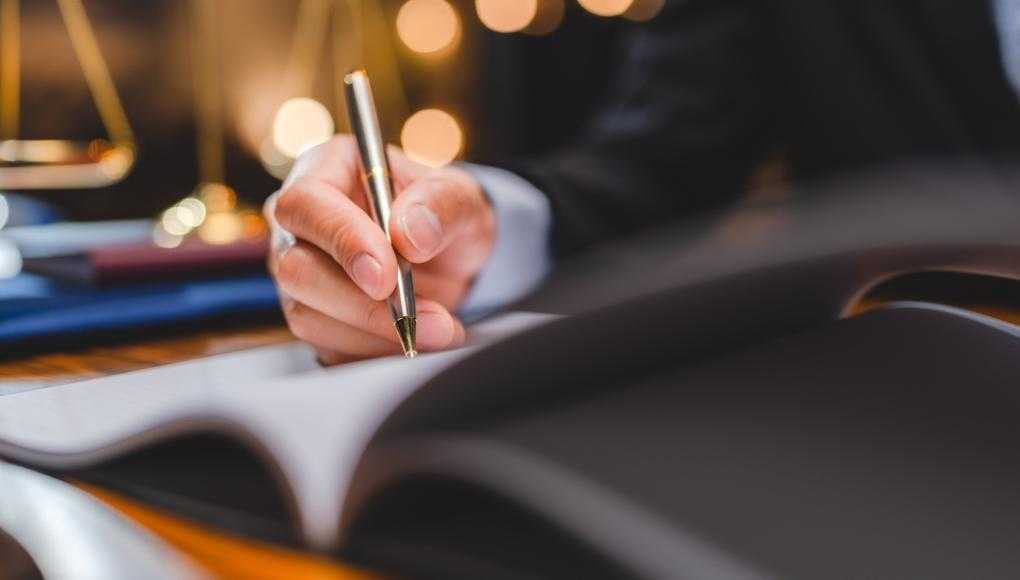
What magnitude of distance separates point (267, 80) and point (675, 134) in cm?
101

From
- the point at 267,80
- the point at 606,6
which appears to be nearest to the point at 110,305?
the point at 606,6

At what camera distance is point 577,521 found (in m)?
0.18

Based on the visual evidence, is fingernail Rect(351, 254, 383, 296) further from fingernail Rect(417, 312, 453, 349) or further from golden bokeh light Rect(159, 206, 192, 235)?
golden bokeh light Rect(159, 206, 192, 235)

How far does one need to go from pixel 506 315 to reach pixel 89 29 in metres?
1.18

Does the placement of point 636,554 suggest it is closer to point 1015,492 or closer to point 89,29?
point 1015,492

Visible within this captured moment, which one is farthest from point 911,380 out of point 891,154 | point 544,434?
point 891,154

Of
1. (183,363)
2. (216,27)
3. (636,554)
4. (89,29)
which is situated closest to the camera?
(636,554)

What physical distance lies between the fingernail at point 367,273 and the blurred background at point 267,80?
2.84 feet

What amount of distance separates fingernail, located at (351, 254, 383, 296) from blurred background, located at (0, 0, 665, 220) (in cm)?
87

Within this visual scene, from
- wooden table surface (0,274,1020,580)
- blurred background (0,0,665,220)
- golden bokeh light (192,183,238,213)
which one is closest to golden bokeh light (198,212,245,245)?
golden bokeh light (192,183,238,213)

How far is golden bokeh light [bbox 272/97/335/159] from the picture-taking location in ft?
4.99

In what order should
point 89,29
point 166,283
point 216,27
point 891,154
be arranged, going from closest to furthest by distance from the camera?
point 166,283 → point 891,154 → point 89,29 → point 216,27

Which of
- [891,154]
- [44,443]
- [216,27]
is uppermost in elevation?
[216,27]

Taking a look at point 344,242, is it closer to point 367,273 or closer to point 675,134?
point 367,273
